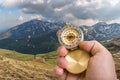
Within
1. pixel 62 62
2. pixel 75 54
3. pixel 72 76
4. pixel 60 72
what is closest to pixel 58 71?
pixel 60 72

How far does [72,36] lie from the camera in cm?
548

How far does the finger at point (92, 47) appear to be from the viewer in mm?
5309

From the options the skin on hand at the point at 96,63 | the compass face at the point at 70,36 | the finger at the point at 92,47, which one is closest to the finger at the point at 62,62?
the skin on hand at the point at 96,63

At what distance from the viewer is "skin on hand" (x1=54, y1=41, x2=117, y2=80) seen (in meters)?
5.19

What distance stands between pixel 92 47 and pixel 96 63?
0.97 ft

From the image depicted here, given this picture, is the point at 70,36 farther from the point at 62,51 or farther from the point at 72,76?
the point at 72,76

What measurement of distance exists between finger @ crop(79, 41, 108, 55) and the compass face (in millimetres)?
108

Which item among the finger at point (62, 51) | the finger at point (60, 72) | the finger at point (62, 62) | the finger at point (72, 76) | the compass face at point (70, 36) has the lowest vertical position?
the finger at point (72, 76)

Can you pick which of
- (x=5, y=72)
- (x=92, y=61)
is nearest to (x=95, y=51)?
(x=92, y=61)

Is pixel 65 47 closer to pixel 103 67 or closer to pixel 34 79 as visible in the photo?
pixel 103 67

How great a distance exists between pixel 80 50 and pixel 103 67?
51cm

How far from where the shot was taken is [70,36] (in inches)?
217

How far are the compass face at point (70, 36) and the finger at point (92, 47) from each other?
11 centimetres

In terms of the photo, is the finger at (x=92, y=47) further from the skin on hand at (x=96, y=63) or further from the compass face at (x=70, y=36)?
the compass face at (x=70, y=36)
